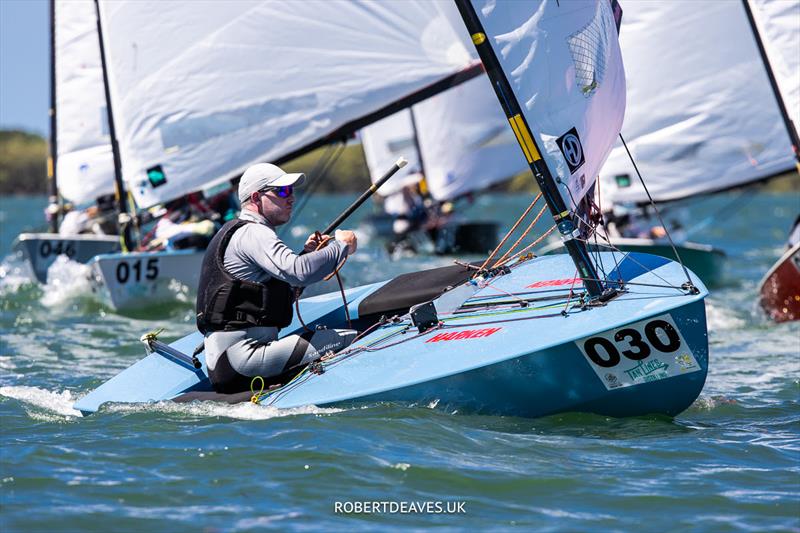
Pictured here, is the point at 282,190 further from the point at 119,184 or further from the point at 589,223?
the point at 119,184

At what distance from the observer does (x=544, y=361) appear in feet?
15.3

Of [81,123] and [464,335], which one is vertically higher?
[81,123]

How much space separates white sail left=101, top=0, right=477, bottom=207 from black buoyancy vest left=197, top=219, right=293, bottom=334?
426 centimetres

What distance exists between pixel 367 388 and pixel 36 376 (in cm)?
281

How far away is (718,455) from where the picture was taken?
15.0ft

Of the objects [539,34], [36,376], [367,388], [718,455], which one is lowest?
[718,455]

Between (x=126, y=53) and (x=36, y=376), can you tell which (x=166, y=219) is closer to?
(x=126, y=53)

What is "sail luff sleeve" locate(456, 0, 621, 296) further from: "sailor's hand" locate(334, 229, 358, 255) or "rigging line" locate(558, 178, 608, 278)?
"sailor's hand" locate(334, 229, 358, 255)

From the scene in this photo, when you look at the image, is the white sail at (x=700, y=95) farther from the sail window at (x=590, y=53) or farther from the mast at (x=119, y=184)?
the sail window at (x=590, y=53)

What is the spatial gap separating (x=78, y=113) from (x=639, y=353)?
10.7m

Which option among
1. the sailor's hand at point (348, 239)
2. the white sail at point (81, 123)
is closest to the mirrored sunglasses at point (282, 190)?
the sailor's hand at point (348, 239)

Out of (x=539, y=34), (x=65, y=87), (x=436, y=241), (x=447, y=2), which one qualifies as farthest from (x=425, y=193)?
(x=539, y=34)

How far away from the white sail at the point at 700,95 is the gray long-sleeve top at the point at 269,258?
681 centimetres

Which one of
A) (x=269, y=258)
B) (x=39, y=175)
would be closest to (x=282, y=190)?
(x=269, y=258)
